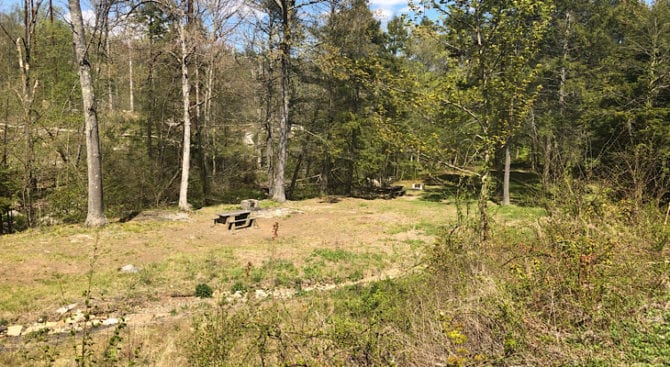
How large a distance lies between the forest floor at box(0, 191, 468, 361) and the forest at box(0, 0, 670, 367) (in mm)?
78

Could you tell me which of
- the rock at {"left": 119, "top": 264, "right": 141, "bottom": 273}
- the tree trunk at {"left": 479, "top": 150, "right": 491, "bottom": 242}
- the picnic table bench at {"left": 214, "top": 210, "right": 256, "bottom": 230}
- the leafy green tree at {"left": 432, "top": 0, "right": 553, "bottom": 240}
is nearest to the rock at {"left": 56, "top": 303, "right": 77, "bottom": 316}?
the rock at {"left": 119, "top": 264, "right": 141, "bottom": 273}

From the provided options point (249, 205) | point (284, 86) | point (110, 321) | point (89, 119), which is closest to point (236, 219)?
point (249, 205)

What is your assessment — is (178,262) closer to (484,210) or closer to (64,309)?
(64,309)

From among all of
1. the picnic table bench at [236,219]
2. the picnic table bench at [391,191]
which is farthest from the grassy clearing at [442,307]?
the picnic table bench at [391,191]

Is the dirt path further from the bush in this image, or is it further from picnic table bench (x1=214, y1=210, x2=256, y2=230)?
picnic table bench (x1=214, y1=210, x2=256, y2=230)

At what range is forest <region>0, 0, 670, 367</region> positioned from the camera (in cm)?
415

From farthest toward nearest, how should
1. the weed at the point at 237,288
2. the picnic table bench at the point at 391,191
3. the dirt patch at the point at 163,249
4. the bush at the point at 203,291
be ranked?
the picnic table bench at the point at 391,191
the weed at the point at 237,288
the bush at the point at 203,291
the dirt patch at the point at 163,249

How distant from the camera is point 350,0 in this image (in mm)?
20516

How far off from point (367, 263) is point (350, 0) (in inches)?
593

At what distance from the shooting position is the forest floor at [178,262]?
735cm

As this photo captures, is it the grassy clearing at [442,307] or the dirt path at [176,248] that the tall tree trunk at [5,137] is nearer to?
the dirt path at [176,248]

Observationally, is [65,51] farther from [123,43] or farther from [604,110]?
[604,110]

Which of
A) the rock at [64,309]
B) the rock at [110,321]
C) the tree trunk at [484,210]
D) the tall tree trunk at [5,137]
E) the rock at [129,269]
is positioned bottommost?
the rock at [110,321]

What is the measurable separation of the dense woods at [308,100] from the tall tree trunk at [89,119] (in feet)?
0.15
